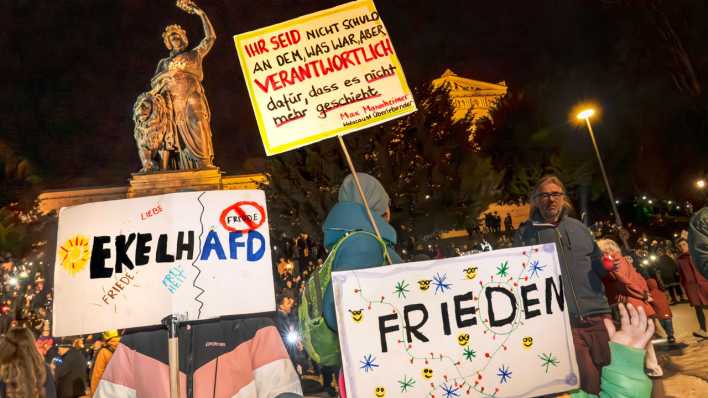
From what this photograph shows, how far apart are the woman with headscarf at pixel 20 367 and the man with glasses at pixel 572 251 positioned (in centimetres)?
456

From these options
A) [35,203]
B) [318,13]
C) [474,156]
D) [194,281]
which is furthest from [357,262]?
[35,203]

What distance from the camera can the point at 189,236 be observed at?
2951 millimetres

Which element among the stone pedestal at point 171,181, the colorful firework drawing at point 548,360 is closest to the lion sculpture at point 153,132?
the stone pedestal at point 171,181

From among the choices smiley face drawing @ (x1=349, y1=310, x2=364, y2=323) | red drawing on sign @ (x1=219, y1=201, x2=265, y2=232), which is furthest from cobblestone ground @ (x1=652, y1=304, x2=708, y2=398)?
red drawing on sign @ (x1=219, y1=201, x2=265, y2=232)

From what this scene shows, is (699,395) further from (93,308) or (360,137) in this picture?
(360,137)

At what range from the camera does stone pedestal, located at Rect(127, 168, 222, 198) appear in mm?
14648

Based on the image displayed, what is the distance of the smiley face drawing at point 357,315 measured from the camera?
2.46 meters

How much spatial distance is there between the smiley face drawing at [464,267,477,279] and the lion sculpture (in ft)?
45.9

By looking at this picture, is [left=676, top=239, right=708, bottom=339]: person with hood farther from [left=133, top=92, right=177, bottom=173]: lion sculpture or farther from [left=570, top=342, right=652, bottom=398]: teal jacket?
[left=133, top=92, right=177, bottom=173]: lion sculpture

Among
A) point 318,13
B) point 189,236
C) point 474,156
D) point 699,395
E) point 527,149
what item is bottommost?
point 699,395

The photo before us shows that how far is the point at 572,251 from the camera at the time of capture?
401 centimetres

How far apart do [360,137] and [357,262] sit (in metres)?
17.3

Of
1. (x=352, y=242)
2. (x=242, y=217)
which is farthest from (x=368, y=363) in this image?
(x=242, y=217)

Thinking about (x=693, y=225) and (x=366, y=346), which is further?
(x=693, y=225)
